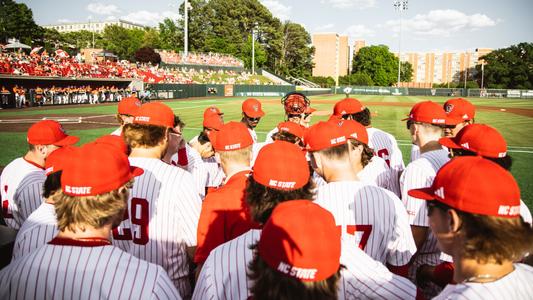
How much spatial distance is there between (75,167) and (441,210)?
199cm

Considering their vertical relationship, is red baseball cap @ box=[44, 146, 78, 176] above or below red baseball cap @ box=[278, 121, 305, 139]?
below

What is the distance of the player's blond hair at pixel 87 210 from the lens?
1933 millimetres

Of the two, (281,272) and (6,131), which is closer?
(281,272)

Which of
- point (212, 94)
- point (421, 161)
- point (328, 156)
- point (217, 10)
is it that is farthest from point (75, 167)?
point (217, 10)

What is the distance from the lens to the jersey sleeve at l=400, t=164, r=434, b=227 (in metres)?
3.27

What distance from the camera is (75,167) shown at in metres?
2.00

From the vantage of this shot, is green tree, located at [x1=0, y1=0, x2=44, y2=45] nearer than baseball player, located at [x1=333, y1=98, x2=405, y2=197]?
No

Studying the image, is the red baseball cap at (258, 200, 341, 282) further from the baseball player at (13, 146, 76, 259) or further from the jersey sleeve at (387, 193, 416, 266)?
the baseball player at (13, 146, 76, 259)

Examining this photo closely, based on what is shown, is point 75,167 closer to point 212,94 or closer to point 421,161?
point 421,161

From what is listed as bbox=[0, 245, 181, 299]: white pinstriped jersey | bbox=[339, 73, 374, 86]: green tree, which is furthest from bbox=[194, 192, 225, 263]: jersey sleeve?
bbox=[339, 73, 374, 86]: green tree

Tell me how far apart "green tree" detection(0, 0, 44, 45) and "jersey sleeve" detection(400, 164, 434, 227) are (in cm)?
7374

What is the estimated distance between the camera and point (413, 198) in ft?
11.0

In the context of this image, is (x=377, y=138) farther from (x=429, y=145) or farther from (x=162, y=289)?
(x=162, y=289)

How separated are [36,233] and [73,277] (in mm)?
1008
